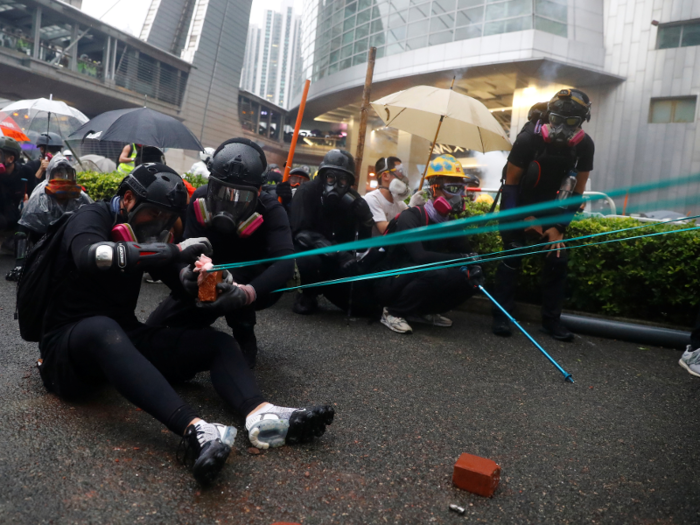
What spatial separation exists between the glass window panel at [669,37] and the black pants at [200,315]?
21.5m

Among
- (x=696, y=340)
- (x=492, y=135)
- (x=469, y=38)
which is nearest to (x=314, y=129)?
(x=469, y=38)

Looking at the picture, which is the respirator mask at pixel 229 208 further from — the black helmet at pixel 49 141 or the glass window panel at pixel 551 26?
the glass window panel at pixel 551 26

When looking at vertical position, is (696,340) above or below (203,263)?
below

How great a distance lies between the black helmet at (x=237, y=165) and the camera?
2.97 metres

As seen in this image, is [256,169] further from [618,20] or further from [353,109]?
[353,109]

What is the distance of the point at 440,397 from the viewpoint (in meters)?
3.31

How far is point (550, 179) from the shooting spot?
4801mm

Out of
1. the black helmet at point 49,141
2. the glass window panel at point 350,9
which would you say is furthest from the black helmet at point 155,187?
the glass window panel at point 350,9

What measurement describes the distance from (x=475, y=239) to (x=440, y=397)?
3064 millimetres

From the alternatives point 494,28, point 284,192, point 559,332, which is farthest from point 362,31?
point 559,332

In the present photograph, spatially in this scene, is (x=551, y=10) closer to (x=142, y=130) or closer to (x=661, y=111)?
(x=661, y=111)

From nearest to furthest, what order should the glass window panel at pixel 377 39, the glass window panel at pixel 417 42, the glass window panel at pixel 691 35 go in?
the glass window panel at pixel 691 35, the glass window panel at pixel 417 42, the glass window panel at pixel 377 39

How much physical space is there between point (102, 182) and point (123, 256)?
5.84m

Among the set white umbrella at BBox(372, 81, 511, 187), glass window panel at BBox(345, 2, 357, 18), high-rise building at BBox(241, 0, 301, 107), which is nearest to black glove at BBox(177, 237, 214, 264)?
white umbrella at BBox(372, 81, 511, 187)
